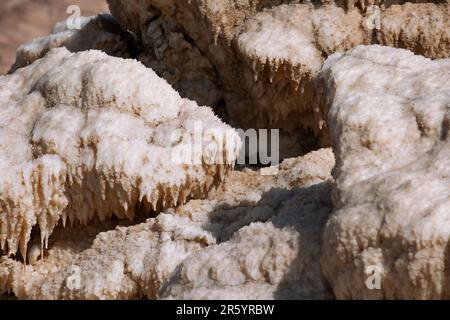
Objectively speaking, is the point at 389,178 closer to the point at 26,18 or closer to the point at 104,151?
the point at 104,151

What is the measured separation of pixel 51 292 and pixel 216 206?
2.07 m

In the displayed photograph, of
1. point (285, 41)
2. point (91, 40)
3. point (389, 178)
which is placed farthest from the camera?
point (91, 40)

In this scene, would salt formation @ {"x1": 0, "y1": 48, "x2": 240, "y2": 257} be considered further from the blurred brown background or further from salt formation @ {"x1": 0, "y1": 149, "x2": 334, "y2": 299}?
the blurred brown background

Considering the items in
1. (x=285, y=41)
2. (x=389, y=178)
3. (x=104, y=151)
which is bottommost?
(x=389, y=178)

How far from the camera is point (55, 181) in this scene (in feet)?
23.7

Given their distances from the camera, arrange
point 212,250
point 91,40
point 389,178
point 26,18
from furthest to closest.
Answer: point 26,18
point 91,40
point 212,250
point 389,178

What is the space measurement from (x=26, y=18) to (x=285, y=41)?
1401 cm

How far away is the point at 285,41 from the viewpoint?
8.81 metres

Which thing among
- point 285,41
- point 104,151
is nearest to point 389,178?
point 104,151

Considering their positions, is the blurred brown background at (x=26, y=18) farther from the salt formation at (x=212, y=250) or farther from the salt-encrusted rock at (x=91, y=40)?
the salt formation at (x=212, y=250)

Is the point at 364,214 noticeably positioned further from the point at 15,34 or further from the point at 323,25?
the point at 15,34

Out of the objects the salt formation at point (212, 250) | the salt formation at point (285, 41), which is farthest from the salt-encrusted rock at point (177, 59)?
the salt formation at point (212, 250)

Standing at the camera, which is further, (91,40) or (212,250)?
(91,40)

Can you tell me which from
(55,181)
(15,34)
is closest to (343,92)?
(55,181)
